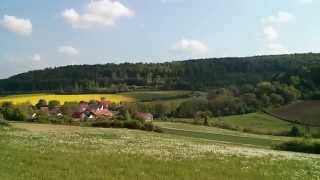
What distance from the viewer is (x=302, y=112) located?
344ft

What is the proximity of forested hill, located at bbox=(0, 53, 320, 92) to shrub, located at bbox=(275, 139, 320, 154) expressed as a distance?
104548 millimetres

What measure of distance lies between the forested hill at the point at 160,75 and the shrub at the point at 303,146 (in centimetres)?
10455

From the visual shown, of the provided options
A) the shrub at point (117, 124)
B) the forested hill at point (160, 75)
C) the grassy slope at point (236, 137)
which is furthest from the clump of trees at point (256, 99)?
the shrub at point (117, 124)

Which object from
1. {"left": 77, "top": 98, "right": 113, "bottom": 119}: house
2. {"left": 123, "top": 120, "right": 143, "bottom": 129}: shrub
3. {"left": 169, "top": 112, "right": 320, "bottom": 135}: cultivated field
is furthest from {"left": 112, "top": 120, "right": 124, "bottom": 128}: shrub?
{"left": 77, "top": 98, "right": 113, "bottom": 119}: house

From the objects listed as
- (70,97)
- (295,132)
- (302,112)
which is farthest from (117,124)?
(70,97)

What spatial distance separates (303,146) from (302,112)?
6006 cm

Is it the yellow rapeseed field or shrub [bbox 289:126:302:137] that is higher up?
the yellow rapeseed field

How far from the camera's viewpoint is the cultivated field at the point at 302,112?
99.2 metres

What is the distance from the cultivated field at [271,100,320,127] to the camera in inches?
3904

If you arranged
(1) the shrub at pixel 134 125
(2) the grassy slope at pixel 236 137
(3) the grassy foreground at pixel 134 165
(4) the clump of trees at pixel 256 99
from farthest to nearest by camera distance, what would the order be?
(4) the clump of trees at pixel 256 99 < (1) the shrub at pixel 134 125 < (2) the grassy slope at pixel 236 137 < (3) the grassy foreground at pixel 134 165

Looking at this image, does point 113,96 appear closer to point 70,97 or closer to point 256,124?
point 70,97

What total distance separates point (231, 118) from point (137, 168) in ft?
286

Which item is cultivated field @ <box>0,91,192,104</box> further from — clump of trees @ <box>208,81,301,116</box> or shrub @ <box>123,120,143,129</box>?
shrub @ <box>123,120,143,129</box>

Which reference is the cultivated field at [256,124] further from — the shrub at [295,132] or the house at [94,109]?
the house at [94,109]
